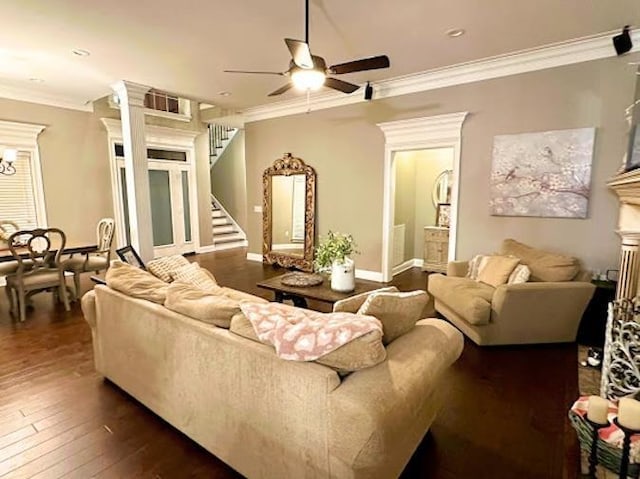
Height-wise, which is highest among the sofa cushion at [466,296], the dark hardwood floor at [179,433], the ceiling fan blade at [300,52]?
the ceiling fan blade at [300,52]

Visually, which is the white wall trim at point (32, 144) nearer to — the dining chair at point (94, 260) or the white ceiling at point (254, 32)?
the white ceiling at point (254, 32)

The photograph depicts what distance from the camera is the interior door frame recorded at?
6430 millimetres

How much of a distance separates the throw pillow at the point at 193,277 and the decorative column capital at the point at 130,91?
3070 mm

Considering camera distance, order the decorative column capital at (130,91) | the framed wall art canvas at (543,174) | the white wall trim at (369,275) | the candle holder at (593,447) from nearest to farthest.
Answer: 1. the candle holder at (593,447)
2. the framed wall art canvas at (543,174)
3. the decorative column capital at (130,91)
4. the white wall trim at (369,275)

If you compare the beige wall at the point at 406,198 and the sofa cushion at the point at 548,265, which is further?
the beige wall at the point at 406,198

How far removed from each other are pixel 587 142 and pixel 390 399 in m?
3.95

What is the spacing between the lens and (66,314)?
4188 millimetres

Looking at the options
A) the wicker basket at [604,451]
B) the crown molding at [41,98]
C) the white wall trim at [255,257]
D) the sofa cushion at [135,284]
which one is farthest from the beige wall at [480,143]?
the sofa cushion at [135,284]

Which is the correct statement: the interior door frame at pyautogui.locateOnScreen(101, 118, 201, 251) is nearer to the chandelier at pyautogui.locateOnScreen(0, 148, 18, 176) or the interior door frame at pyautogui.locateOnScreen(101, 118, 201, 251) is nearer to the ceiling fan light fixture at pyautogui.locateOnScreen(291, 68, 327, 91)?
the chandelier at pyautogui.locateOnScreen(0, 148, 18, 176)

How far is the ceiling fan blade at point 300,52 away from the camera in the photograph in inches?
96.5

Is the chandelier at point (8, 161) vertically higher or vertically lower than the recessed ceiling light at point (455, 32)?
lower

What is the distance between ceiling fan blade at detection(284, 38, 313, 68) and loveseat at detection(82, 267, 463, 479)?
6.46ft

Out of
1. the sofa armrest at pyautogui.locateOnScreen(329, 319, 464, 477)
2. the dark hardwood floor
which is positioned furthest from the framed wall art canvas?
the sofa armrest at pyautogui.locateOnScreen(329, 319, 464, 477)

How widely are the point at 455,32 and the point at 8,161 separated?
20.6ft
